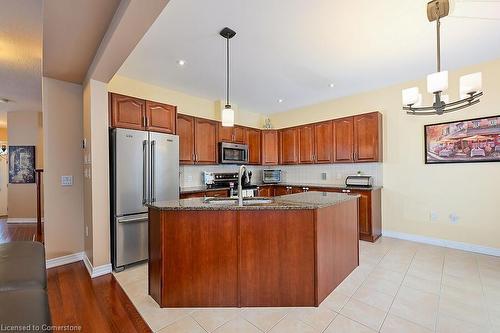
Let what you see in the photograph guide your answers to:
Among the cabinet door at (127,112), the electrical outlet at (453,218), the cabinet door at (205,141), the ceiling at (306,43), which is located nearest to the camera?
the ceiling at (306,43)

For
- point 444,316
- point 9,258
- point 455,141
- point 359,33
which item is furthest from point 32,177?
point 455,141

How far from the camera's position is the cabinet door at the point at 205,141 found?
4335 millimetres

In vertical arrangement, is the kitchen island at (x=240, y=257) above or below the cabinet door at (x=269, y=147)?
below

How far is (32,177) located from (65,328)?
18.8 feet

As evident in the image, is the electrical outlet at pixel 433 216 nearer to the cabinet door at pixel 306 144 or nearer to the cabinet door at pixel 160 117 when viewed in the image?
the cabinet door at pixel 306 144

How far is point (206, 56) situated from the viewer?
3.07 meters

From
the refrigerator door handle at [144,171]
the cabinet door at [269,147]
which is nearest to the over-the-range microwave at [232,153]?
the cabinet door at [269,147]

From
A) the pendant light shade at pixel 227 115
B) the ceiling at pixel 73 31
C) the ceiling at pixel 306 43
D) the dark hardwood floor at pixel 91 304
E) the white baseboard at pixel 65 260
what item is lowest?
the dark hardwood floor at pixel 91 304

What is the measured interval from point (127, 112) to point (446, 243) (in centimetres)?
498

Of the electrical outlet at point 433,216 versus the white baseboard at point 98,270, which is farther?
the electrical outlet at point 433,216

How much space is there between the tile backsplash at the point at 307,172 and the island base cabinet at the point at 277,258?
2.72 meters

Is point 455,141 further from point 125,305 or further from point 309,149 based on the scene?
point 125,305

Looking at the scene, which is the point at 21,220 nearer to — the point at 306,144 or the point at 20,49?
the point at 20,49

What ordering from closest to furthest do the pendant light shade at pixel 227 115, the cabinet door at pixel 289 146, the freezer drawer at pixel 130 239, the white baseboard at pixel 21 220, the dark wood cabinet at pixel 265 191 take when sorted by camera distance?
1. the pendant light shade at pixel 227 115
2. the freezer drawer at pixel 130 239
3. the dark wood cabinet at pixel 265 191
4. the cabinet door at pixel 289 146
5. the white baseboard at pixel 21 220
